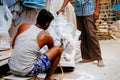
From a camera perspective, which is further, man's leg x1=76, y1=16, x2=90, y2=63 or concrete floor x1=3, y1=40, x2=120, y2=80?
man's leg x1=76, y1=16, x2=90, y2=63

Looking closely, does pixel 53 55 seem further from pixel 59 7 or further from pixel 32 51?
pixel 59 7

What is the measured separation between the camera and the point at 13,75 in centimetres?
499

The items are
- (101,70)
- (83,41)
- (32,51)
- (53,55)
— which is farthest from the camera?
(83,41)

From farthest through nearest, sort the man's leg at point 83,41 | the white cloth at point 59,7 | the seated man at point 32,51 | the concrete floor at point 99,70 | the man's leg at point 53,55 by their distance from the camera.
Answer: the white cloth at point 59,7 < the man's leg at point 83,41 < the concrete floor at point 99,70 < the man's leg at point 53,55 < the seated man at point 32,51

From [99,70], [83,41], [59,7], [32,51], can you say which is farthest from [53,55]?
[59,7]

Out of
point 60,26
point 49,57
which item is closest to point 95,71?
point 60,26

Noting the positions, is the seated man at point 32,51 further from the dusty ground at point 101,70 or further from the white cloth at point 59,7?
the white cloth at point 59,7

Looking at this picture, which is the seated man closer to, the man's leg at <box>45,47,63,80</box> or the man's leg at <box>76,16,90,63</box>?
the man's leg at <box>45,47,63,80</box>

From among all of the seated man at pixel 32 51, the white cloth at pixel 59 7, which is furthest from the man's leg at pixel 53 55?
the white cloth at pixel 59 7

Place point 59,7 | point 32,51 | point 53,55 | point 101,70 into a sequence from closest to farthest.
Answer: point 32,51
point 53,55
point 101,70
point 59,7

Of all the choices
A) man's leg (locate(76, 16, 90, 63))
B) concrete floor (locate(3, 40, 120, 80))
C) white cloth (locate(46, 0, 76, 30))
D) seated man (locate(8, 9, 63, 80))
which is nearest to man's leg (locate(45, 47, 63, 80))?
seated man (locate(8, 9, 63, 80))

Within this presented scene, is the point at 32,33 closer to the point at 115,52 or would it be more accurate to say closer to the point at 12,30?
the point at 12,30

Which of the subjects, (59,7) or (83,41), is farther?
(59,7)

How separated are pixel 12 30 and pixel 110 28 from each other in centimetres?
431
